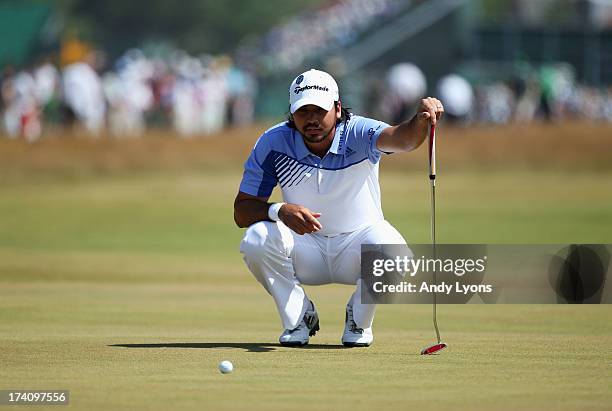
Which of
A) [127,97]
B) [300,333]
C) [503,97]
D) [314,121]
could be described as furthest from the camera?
[503,97]

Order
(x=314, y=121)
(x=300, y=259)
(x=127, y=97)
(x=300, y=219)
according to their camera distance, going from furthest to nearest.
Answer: (x=127, y=97)
(x=300, y=259)
(x=314, y=121)
(x=300, y=219)

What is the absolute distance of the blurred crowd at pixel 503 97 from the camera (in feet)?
129

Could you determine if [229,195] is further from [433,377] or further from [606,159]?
[433,377]

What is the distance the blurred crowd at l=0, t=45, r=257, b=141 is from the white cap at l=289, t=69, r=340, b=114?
86.7 feet

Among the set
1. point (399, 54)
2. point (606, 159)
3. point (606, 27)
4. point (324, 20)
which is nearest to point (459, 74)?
point (399, 54)

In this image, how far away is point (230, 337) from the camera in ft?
32.2

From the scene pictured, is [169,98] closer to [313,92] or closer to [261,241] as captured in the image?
[261,241]

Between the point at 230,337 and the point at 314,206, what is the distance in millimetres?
1283

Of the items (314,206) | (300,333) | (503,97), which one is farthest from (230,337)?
(503,97)

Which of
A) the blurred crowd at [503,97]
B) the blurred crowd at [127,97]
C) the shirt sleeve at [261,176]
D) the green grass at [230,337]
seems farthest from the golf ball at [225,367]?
the blurred crowd at [503,97]

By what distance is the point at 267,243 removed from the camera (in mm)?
8953

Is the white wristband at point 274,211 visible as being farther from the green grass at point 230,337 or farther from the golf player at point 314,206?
the green grass at point 230,337

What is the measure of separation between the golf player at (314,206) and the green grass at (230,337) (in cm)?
32

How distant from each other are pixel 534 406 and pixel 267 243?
9.32ft
